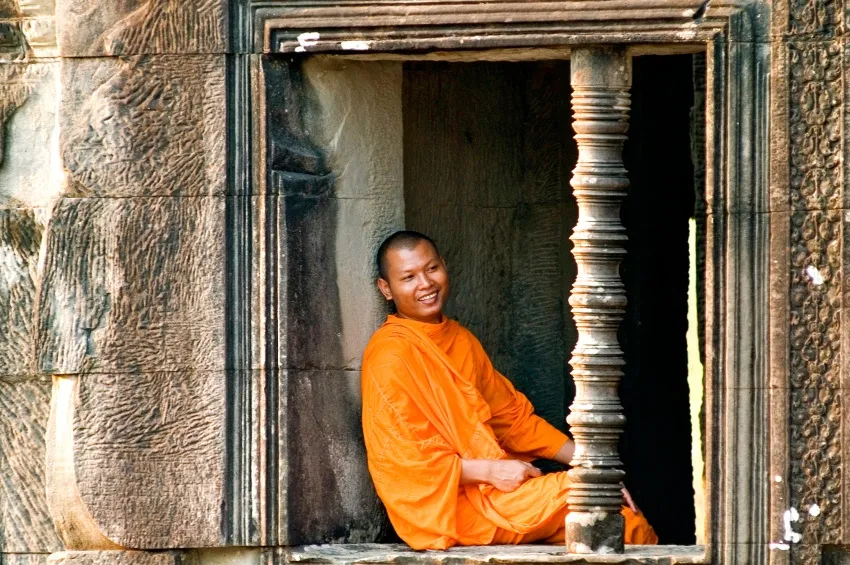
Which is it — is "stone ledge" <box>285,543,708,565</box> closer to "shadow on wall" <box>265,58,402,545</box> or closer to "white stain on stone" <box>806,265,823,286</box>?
"shadow on wall" <box>265,58,402,545</box>

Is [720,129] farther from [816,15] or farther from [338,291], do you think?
[338,291]

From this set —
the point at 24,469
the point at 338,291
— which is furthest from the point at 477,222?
the point at 24,469

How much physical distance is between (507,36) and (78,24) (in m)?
1.62

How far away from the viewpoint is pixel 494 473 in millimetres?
8336

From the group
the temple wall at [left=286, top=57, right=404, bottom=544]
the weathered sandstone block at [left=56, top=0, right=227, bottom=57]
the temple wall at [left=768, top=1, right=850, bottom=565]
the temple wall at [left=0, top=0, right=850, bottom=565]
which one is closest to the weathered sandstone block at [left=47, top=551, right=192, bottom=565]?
the temple wall at [left=0, top=0, right=850, bottom=565]

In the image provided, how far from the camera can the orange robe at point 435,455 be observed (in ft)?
27.1

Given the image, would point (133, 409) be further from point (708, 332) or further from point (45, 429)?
point (708, 332)

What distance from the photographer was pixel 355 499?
27.8 feet

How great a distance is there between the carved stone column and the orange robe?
9.0 inches

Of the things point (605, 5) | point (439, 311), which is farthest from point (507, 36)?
point (439, 311)

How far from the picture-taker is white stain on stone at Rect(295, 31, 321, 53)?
320 inches

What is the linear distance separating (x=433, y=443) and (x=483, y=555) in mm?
522

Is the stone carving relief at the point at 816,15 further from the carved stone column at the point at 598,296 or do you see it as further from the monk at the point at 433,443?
the monk at the point at 433,443

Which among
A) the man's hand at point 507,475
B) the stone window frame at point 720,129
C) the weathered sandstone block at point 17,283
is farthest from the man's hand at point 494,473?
the weathered sandstone block at point 17,283
